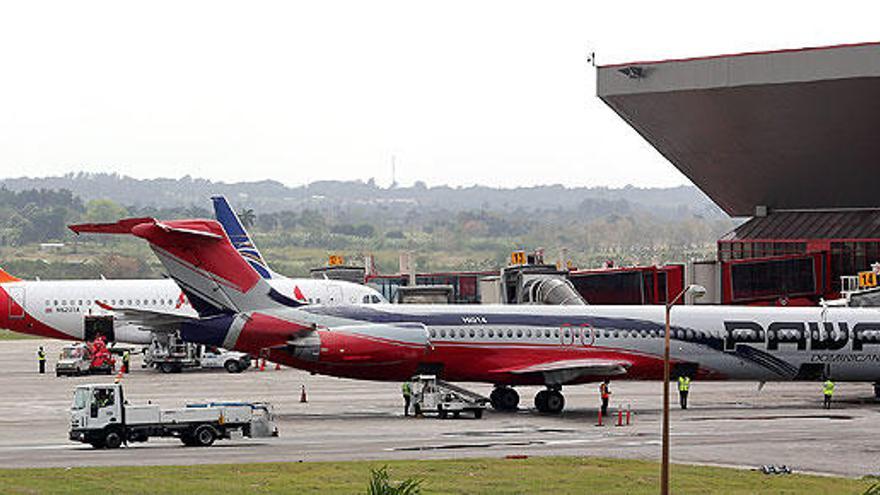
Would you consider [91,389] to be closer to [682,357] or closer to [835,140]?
[682,357]

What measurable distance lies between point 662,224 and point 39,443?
451 feet

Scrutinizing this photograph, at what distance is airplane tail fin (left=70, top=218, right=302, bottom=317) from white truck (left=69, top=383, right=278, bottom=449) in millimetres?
9016

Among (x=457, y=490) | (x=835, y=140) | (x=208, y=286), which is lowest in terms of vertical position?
(x=457, y=490)

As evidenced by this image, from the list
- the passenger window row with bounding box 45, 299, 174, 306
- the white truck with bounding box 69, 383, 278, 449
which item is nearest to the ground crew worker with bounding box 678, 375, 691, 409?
the white truck with bounding box 69, 383, 278, 449

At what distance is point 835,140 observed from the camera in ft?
279

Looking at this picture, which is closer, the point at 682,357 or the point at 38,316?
the point at 682,357

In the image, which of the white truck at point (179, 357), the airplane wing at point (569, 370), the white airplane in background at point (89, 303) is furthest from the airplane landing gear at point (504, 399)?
the white airplane in background at point (89, 303)

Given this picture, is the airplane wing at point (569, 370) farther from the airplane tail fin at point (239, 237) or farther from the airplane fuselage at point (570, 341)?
the airplane tail fin at point (239, 237)

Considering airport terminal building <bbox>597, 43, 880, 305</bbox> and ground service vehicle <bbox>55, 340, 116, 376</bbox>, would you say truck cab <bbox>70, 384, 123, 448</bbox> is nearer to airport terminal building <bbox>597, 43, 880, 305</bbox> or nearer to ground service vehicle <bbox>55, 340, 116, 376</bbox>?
ground service vehicle <bbox>55, 340, 116, 376</bbox>

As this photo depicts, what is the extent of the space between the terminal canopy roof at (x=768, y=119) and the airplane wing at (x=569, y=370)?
29504 mm

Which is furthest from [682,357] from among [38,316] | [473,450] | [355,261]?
[355,261]

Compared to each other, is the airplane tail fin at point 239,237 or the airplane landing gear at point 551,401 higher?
the airplane tail fin at point 239,237

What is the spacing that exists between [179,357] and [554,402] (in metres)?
27.9

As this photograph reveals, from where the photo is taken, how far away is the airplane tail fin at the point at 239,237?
8362 centimetres
